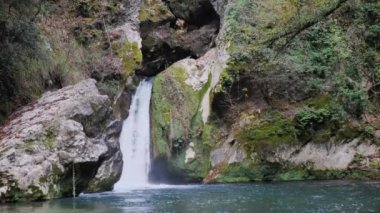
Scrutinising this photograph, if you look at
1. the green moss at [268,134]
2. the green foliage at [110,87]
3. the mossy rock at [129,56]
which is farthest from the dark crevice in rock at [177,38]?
the green moss at [268,134]

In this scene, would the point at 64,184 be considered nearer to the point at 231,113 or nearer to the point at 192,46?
the point at 231,113

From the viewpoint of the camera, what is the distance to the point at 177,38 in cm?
2253

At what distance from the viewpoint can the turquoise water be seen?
10.1 metres

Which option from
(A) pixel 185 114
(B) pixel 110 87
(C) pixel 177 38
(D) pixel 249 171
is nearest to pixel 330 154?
(D) pixel 249 171

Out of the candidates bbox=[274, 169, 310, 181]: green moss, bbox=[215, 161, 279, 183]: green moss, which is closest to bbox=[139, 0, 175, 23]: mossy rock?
bbox=[215, 161, 279, 183]: green moss

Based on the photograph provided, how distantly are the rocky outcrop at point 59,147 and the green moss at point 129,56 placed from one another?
609 cm

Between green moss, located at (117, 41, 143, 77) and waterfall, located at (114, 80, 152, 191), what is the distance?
1164mm

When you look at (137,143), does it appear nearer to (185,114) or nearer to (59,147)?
(185,114)

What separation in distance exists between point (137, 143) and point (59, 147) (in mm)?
6257

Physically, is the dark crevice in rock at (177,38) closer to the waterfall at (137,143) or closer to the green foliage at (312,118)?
the waterfall at (137,143)

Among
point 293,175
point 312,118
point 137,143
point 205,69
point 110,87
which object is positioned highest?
point 205,69

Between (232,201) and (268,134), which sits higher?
(268,134)

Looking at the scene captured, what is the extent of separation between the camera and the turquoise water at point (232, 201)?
33.1ft

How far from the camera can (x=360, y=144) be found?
17.3m
